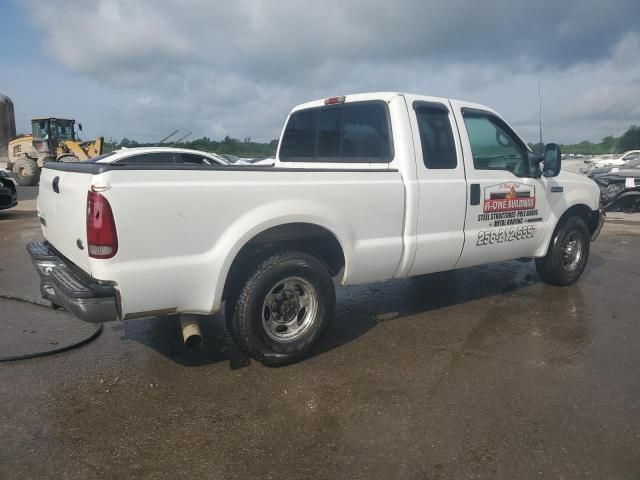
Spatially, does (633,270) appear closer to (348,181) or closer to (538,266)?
(538,266)

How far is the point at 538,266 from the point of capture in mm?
6066

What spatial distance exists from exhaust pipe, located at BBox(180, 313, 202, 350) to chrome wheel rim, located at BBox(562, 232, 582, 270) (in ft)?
14.6

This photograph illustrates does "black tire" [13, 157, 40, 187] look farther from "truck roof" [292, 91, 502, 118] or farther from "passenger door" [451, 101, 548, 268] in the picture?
"passenger door" [451, 101, 548, 268]

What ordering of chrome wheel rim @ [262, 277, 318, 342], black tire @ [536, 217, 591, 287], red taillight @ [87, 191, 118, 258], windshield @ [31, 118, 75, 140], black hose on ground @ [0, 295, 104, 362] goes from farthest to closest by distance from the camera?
1. windshield @ [31, 118, 75, 140]
2. black tire @ [536, 217, 591, 287]
3. black hose on ground @ [0, 295, 104, 362]
4. chrome wheel rim @ [262, 277, 318, 342]
5. red taillight @ [87, 191, 118, 258]

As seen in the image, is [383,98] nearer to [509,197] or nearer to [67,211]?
[509,197]

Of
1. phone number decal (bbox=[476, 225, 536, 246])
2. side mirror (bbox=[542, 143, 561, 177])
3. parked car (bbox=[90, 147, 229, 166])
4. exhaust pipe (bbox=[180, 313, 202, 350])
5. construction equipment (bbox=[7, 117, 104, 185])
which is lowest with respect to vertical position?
exhaust pipe (bbox=[180, 313, 202, 350])

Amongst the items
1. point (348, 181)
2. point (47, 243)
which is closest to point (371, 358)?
point (348, 181)

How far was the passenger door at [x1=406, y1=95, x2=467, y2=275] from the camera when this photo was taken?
4.41 m

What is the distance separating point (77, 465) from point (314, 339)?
182cm

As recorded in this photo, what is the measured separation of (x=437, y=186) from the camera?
4457 mm

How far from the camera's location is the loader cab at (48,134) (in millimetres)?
21953

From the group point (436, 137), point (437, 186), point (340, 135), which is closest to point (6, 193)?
point (340, 135)

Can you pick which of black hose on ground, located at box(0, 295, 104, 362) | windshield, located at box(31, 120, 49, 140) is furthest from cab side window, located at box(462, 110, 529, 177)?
windshield, located at box(31, 120, 49, 140)

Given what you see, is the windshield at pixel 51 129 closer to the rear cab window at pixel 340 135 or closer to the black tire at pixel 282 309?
the rear cab window at pixel 340 135
